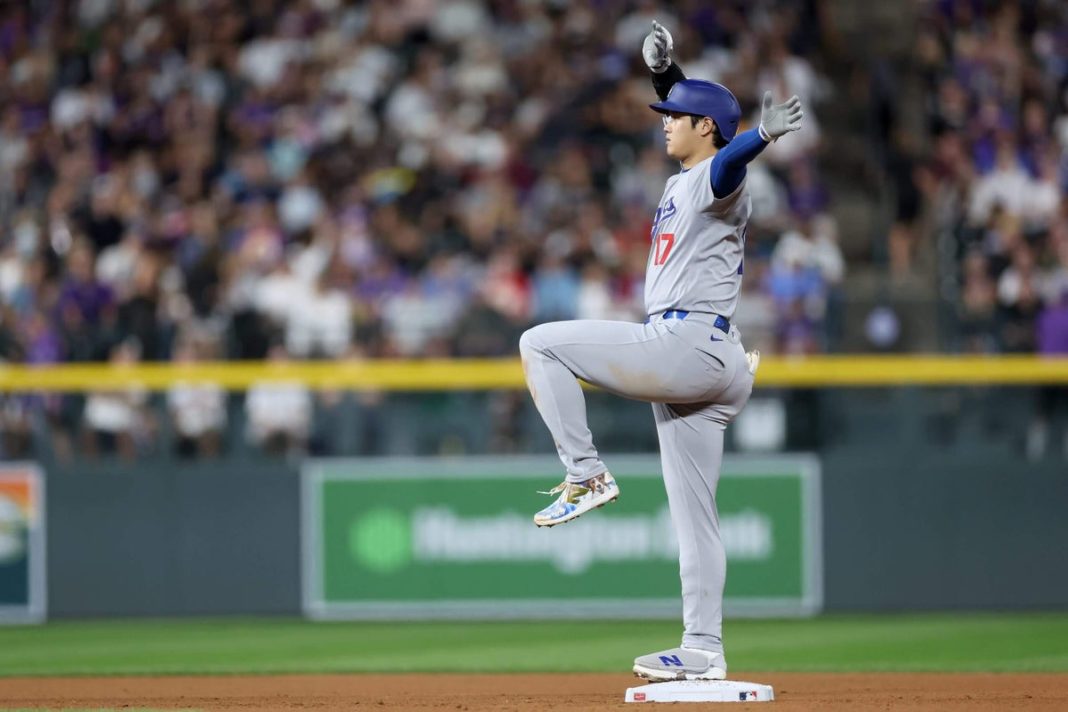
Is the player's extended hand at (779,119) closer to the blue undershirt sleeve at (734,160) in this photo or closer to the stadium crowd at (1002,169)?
the blue undershirt sleeve at (734,160)

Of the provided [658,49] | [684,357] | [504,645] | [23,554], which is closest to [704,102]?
[658,49]

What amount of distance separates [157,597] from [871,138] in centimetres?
666

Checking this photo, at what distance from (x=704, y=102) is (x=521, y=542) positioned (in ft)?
18.2

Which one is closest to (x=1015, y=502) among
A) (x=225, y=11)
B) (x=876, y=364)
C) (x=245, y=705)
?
(x=876, y=364)

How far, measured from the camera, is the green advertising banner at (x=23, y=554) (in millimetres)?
11070

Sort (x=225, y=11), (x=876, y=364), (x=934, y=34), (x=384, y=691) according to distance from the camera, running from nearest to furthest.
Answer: (x=384, y=691), (x=876, y=364), (x=934, y=34), (x=225, y=11)

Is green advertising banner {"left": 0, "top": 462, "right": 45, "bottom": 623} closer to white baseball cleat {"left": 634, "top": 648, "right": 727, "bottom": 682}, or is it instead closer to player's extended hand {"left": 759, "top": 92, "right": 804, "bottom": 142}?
white baseball cleat {"left": 634, "top": 648, "right": 727, "bottom": 682}

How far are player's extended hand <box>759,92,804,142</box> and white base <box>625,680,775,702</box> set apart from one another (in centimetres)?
189

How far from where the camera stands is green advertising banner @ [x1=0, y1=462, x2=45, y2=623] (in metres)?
11.1

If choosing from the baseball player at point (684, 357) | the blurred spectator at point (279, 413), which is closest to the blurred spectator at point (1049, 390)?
the blurred spectator at point (279, 413)

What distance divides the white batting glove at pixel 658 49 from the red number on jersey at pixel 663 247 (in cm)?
58

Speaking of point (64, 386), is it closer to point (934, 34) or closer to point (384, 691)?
point (384, 691)

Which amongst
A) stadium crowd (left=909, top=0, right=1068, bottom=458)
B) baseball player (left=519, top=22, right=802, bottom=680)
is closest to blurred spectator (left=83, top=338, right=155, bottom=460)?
stadium crowd (left=909, top=0, right=1068, bottom=458)

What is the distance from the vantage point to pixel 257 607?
36.4 ft
